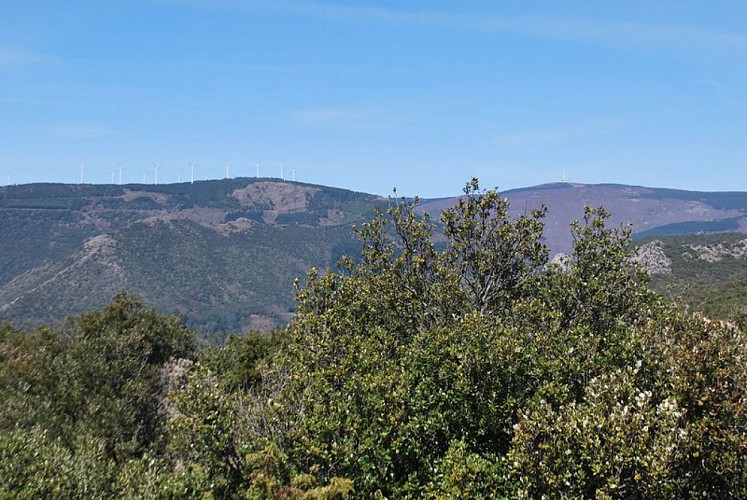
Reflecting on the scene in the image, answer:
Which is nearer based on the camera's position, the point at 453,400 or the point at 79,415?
the point at 453,400

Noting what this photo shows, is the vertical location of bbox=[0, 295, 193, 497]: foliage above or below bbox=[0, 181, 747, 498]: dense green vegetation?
below

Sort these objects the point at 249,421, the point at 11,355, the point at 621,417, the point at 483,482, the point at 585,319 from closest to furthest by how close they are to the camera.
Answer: the point at 621,417 < the point at 483,482 < the point at 249,421 < the point at 585,319 < the point at 11,355

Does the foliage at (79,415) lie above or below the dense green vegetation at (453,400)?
below

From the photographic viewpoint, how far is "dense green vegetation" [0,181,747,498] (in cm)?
1822

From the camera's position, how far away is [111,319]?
58.0 metres

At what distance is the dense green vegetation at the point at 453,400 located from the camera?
717 inches

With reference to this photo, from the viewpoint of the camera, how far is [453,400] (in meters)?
22.8

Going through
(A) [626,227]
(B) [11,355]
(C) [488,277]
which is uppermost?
(A) [626,227]

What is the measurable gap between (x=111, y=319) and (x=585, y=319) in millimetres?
46101

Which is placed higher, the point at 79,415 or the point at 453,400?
the point at 453,400

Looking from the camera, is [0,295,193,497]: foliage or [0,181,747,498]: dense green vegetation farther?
[0,295,193,497]: foliage

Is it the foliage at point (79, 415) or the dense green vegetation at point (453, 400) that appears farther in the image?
the foliage at point (79, 415)

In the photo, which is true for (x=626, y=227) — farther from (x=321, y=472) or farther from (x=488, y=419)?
(x=321, y=472)

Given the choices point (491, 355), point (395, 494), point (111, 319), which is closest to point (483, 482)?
point (395, 494)
